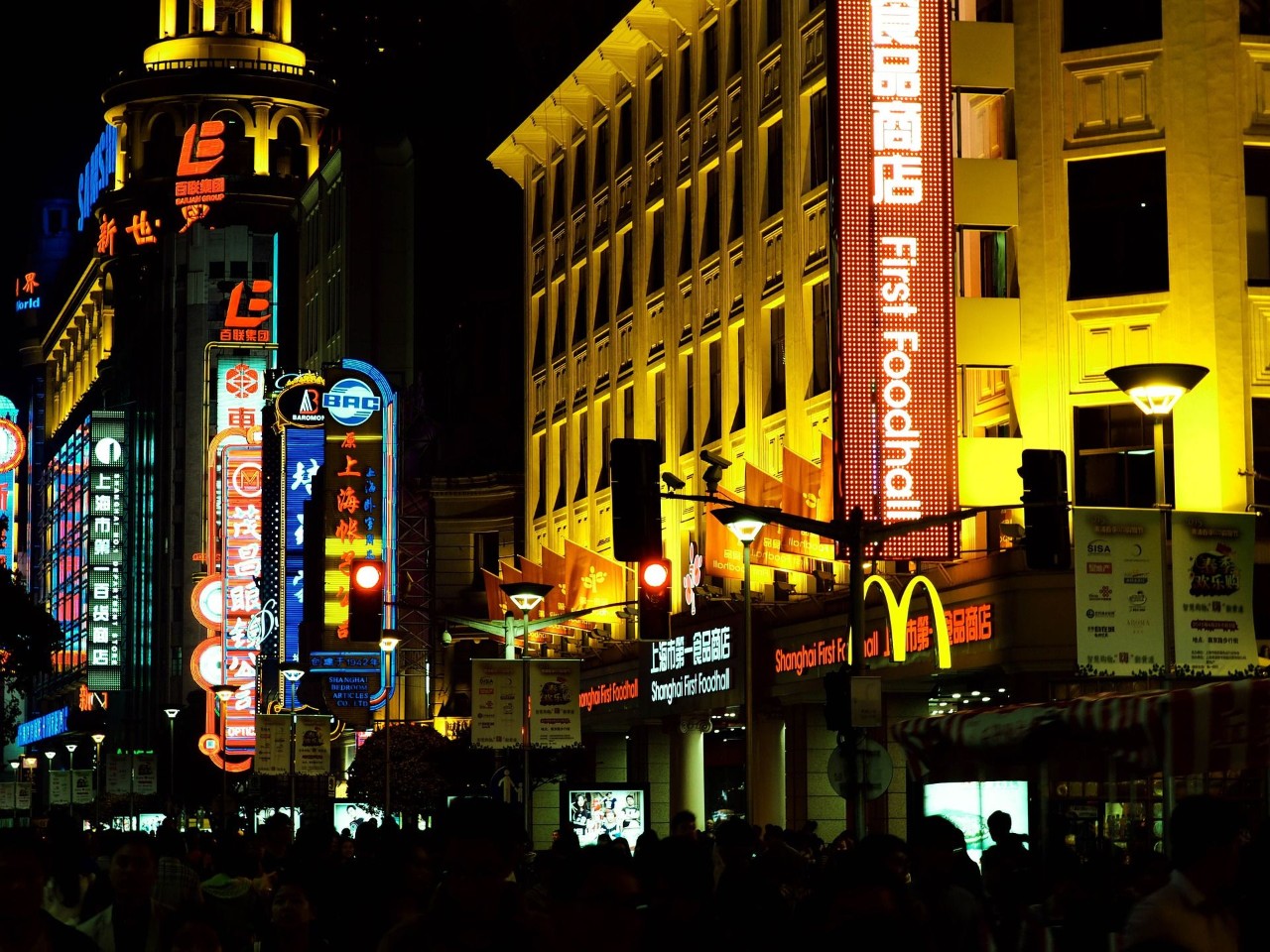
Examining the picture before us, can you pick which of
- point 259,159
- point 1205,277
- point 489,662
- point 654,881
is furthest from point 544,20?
point 259,159

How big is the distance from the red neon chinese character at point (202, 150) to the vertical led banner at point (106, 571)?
1624 centimetres

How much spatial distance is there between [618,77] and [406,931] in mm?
45672

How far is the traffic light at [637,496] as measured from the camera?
2334cm

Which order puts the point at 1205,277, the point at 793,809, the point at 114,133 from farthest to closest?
the point at 114,133 → the point at 793,809 → the point at 1205,277

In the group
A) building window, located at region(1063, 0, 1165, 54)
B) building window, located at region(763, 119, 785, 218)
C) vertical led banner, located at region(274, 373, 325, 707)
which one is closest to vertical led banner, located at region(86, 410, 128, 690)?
vertical led banner, located at region(274, 373, 325, 707)

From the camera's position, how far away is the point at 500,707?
36.9m

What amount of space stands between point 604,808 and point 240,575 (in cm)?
6130

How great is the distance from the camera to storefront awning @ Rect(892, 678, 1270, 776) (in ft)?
49.9

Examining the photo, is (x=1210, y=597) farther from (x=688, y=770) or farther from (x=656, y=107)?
(x=656, y=107)

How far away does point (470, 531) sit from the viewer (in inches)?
2827

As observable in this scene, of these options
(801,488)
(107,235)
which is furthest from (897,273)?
(107,235)

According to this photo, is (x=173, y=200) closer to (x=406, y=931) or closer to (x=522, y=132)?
(x=522, y=132)

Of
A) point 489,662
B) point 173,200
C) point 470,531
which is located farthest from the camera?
point 173,200

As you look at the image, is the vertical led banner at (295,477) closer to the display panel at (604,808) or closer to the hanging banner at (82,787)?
the hanging banner at (82,787)
